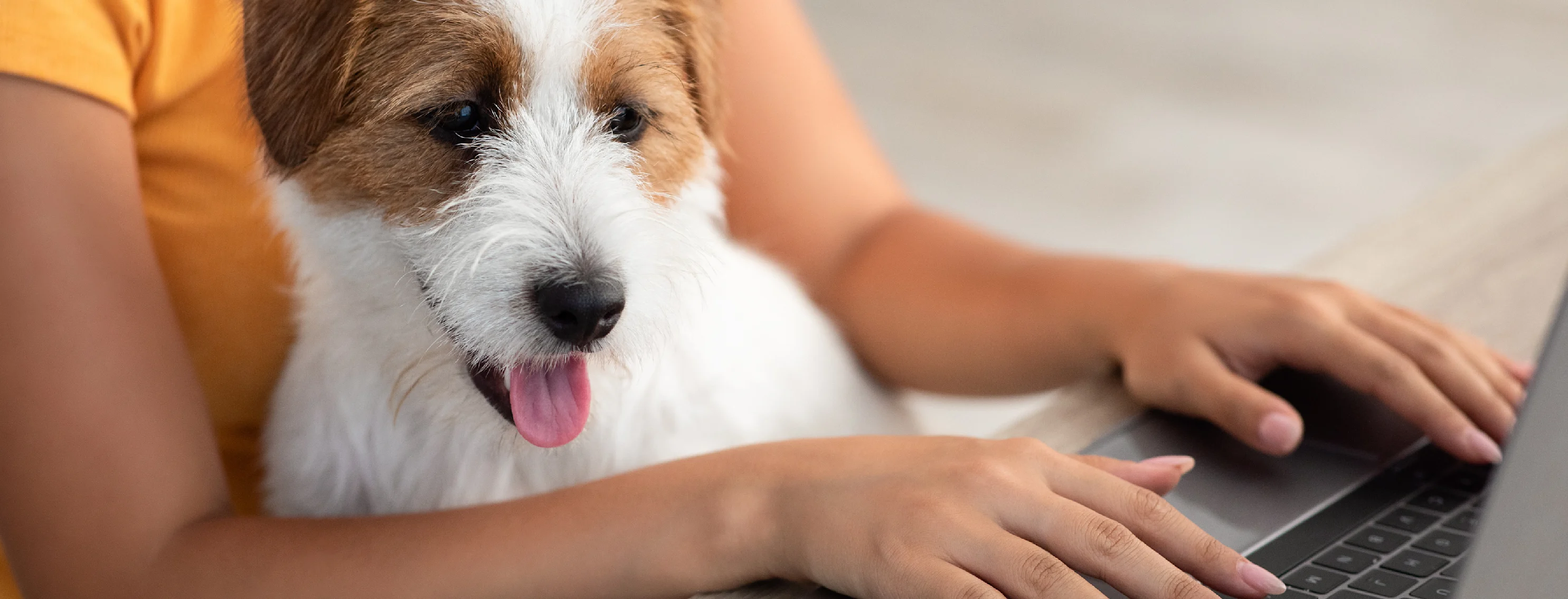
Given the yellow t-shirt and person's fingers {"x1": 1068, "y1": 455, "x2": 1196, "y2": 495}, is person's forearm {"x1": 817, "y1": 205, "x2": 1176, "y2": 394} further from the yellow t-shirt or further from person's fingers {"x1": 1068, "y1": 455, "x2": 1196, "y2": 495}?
the yellow t-shirt

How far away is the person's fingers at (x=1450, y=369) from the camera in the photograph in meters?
0.90

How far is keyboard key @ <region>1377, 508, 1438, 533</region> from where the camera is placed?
2.66ft

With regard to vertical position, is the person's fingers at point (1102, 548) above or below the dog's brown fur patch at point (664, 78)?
below

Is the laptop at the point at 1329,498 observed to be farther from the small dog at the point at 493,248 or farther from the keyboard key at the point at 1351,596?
the small dog at the point at 493,248

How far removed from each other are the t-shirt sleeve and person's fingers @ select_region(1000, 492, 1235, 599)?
67 centimetres

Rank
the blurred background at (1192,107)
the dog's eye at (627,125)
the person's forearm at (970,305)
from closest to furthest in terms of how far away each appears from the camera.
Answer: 1. the dog's eye at (627,125)
2. the person's forearm at (970,305)
3. the blurred background at (1192,107)

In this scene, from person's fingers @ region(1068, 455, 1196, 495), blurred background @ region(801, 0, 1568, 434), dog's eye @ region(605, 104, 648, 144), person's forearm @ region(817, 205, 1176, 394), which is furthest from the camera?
blurred background @ region(801, 0, 1568, 434)

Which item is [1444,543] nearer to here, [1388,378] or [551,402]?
[1388,378]

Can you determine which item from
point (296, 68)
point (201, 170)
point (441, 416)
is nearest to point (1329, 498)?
point (441, 416)

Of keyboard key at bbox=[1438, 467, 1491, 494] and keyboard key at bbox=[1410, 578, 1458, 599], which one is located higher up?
keyboard key at bbox=[1438, 467, 1491, 494]

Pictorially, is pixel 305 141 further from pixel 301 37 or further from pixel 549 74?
pixel 549 74

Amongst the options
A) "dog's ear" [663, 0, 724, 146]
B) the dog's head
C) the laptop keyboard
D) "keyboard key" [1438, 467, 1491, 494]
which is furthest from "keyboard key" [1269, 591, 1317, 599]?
"dog's ear" [663, 0, 724, 146]

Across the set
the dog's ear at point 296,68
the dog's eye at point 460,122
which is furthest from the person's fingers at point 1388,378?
the dog's ear at point 296,68

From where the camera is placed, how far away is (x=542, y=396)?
2.94 ft
